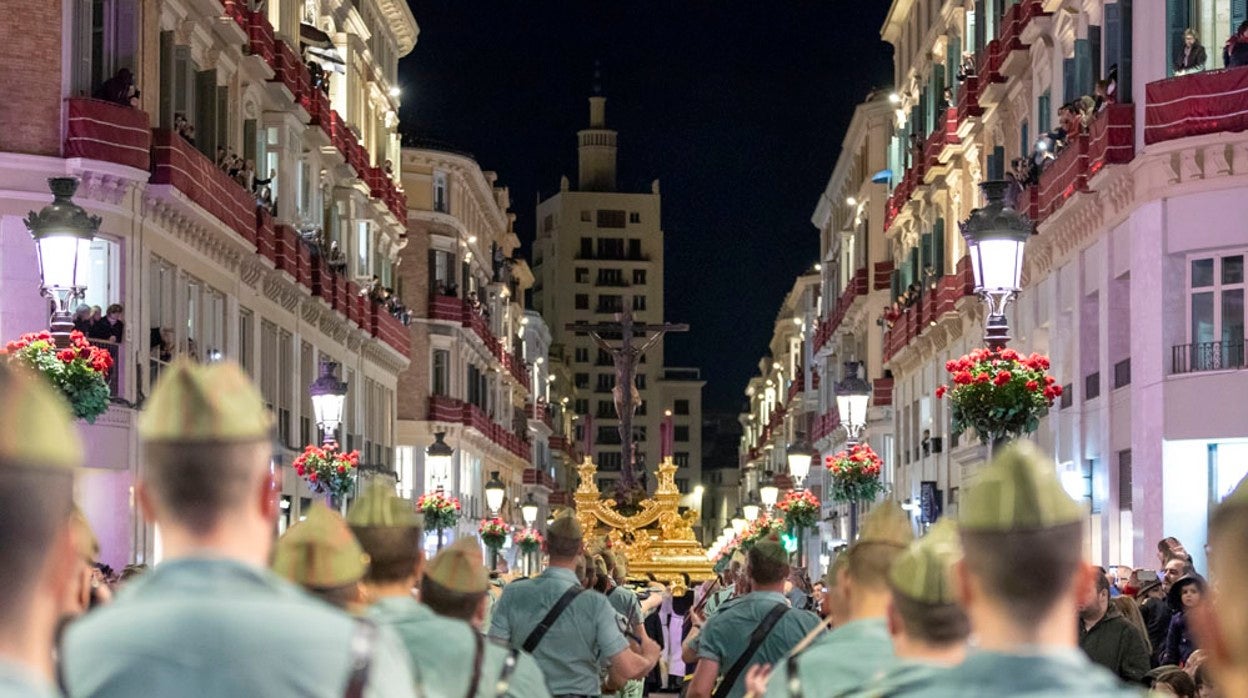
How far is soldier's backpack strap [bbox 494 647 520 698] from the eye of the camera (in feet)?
22.6

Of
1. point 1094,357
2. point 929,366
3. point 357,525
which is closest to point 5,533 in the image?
point 357,525

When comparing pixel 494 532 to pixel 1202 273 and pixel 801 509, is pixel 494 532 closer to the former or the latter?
pixel 801 509

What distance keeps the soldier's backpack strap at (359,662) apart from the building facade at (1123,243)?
2234cm

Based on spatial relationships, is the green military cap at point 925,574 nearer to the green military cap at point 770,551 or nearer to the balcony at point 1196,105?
the green military cap at point 770,551

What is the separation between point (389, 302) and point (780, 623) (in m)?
51.7

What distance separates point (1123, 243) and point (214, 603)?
29.5 m

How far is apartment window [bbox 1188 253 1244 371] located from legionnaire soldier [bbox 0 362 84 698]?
26.7 metres

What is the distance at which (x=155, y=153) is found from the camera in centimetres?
3250

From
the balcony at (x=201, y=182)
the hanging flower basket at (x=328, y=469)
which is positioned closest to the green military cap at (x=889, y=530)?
the hanging flower basket at (x=328, y=469)

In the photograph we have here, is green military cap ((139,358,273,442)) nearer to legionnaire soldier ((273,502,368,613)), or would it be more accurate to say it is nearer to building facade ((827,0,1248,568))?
legionnaire soldier ((273,502,368,613))

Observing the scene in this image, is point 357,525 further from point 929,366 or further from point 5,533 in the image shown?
point 929,366

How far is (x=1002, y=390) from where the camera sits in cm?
1841

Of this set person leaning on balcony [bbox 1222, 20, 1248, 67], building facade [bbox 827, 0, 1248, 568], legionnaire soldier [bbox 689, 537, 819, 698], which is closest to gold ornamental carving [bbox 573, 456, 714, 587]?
building facade [bbox 827, 0, 1248, 568]

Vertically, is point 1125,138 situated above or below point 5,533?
above
